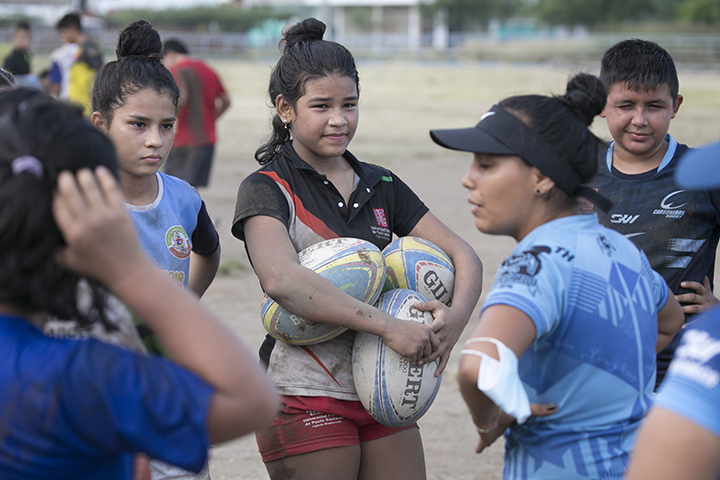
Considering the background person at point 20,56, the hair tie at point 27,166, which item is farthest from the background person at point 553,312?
the background person at point 20,56

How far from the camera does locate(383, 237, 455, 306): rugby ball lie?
10.1 feet

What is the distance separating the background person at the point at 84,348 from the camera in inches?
56.5

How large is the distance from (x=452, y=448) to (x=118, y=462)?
Result: 11.1 ft

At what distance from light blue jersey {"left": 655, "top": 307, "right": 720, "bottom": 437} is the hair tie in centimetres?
133

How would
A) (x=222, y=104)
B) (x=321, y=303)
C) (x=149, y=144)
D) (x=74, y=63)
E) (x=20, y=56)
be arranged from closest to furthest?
1. (x=321, y=303)
2. (x=149, y=144)
3. (x=222, y=104)
4. (x=74, y=63)
5. (x=20, y=56)

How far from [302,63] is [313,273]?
3.15ft

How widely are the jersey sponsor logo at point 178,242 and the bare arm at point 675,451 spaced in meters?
2.12

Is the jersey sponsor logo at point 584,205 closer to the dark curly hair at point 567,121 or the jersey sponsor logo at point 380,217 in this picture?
the dark curly hair at point 567,121

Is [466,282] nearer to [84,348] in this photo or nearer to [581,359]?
[581,359]

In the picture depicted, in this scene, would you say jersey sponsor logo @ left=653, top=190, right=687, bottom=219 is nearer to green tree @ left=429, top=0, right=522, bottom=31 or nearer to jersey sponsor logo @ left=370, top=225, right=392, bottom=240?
jersey sponsor logo @ left=370, top=225, right=392, bottom=240

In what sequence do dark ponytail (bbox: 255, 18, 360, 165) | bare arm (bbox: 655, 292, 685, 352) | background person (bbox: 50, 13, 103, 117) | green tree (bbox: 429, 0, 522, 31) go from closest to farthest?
bare arm (bbox: 655, 292, 685, 352) → dark ponytail (bbox: 255, 18, 360, 165) → background person (bbox: 50, 13, 103, 117) → green tree (bbox: 429, 0, 522, 31)

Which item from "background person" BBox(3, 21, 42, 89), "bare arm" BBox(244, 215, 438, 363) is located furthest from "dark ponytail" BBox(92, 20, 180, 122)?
"background person" BBox(3, 21, 42, 89)

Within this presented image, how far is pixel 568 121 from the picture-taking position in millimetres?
2125

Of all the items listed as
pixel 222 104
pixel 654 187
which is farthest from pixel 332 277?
pixel 222 104
